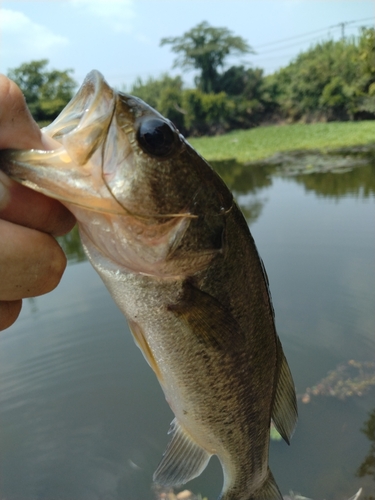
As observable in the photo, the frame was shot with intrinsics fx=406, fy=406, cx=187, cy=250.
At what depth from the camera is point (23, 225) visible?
3.57 feet

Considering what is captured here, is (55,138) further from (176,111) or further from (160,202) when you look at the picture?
(176,111)

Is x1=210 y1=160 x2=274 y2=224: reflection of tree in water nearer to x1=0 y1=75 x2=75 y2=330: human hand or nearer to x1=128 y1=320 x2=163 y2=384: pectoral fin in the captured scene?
x1=128 y1=320 x2=163 y2=384: pectoral fin

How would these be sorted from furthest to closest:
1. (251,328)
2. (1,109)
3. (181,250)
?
(251,328) < (181,250) < (1,109)

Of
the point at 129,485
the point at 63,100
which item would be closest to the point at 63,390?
the point at 129,485

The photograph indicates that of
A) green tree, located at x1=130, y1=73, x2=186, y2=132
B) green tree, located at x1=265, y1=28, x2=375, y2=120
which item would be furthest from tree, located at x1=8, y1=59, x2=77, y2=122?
green tree, located at x1=265, y1=28, x2=375, y2=120

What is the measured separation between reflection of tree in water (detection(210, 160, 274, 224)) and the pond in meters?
2.67

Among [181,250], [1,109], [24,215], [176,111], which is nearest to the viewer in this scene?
[1,109]

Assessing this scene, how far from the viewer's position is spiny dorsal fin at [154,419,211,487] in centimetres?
Result: 167

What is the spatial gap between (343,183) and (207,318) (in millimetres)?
10400

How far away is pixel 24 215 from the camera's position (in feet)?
3.52

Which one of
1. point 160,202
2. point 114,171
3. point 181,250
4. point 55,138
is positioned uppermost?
point 55,138

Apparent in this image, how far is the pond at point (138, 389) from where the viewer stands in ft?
10.3

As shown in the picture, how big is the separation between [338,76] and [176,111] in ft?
43.9

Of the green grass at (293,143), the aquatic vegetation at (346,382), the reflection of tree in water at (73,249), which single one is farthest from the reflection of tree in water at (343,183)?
the green grass at (293,143)
